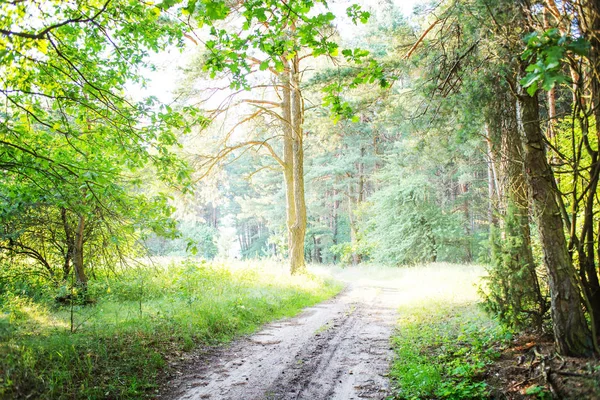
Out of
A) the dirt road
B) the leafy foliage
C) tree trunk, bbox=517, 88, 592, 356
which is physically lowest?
the dirt road

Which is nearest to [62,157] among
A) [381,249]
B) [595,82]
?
[595,82]

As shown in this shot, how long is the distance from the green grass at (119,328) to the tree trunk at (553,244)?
5.05 meters

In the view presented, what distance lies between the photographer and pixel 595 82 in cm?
362

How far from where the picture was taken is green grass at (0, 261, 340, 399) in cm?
427

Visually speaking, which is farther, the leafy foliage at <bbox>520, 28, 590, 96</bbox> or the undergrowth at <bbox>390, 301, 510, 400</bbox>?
the undergrowth at <bbox>390, 301, 510, 400</bbox>

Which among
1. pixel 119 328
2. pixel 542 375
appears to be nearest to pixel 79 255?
pixel 119 328

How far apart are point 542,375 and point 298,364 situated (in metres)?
3.21

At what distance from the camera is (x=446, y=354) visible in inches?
→ 214

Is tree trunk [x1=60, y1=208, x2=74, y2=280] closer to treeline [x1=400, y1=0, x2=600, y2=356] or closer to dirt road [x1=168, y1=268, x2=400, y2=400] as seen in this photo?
dirt road [x1=168, y1=268, x2=400, y2=400]

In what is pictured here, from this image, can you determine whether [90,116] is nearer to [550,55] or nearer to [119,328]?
[119,328]

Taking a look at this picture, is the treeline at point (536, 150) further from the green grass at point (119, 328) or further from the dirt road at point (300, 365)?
the green grass at point (119, 328)

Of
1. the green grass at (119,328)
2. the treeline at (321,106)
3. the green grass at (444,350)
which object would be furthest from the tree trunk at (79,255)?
the green grass at (444,350)

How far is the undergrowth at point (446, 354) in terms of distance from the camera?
14.1ft

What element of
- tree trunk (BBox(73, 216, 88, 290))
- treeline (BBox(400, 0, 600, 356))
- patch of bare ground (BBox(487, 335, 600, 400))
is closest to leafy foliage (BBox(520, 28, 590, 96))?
treeline (BBox(400, 0, 600, 356))
